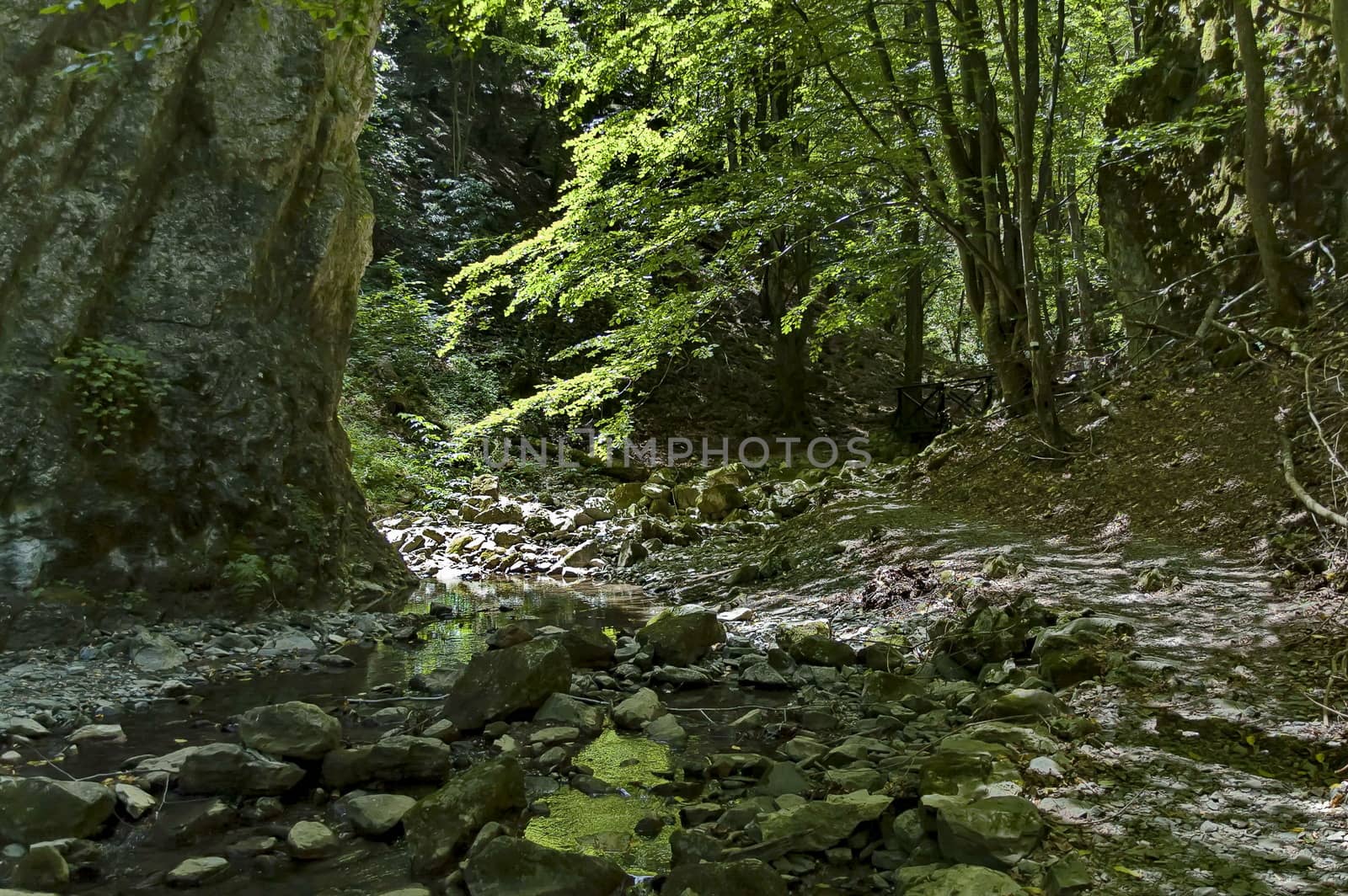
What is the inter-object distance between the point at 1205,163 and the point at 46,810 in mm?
10325

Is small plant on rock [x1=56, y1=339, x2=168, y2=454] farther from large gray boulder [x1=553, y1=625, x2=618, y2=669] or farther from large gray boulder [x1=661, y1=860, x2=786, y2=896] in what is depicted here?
large gray boulder [x1=661, y1=860, x2=786, y2=896]

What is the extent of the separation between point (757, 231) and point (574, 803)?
555cm

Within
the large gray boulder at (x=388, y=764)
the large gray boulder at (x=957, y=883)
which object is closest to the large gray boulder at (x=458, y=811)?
the large gray boulder at (x=388, y=764)

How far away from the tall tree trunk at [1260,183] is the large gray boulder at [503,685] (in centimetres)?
631

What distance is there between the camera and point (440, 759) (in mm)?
3516

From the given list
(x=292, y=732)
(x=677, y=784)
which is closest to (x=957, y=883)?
(x=677, y=784)

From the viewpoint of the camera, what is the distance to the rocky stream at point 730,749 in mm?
2576

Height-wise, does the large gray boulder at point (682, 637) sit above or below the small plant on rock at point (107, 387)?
below

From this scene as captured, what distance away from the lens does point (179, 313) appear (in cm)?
653

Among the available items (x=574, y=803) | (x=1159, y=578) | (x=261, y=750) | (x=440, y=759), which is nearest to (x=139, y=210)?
(x=261, y=750)

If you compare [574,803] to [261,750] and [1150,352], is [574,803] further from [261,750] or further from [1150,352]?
[1150,352]

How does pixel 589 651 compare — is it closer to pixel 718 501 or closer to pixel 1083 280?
pixel 718 501

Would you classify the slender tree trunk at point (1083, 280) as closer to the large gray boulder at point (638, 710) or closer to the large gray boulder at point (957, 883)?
the large gray boulder at point (638, 710)

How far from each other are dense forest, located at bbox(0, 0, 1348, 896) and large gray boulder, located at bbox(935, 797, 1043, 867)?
0.01 m
